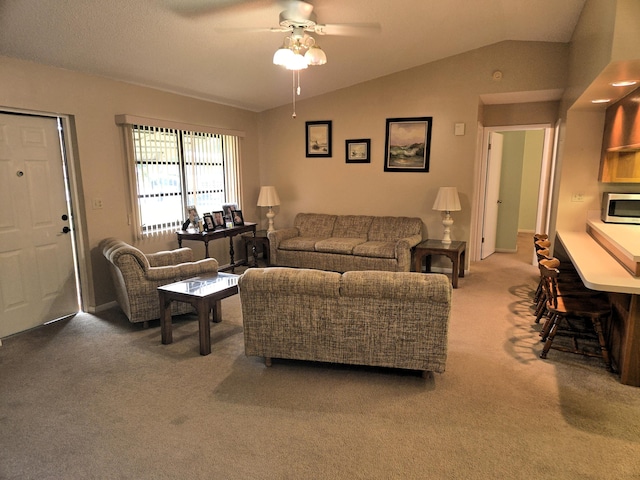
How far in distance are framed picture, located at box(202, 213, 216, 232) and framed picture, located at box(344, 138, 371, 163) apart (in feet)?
7.15

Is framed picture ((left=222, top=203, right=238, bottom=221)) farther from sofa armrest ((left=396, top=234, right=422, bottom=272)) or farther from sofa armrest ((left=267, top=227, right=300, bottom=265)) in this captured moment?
sofa armrest ((left=396, top=234, right=422, bottom=272))

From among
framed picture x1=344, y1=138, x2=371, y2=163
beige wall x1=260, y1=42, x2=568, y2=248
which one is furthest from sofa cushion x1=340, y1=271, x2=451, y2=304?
framed picture x1=344, y1=138, x2=371, y2=163

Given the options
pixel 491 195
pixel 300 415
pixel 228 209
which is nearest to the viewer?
pixel 300 415

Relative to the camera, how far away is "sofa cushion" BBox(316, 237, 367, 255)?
542 cm

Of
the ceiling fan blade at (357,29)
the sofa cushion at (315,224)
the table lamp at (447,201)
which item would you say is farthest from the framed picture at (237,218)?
the ceiling fan blade at (357,29)

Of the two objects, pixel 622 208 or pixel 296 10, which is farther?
pixel 622 208

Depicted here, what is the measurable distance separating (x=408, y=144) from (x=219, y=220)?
2804mm

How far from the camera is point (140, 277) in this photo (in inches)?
146

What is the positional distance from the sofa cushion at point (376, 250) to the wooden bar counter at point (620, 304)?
221 centimetres

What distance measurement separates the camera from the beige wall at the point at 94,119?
3.57 metres

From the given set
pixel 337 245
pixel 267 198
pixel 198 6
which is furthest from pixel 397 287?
pixel 267 198

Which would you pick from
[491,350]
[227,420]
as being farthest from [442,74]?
[227,420]

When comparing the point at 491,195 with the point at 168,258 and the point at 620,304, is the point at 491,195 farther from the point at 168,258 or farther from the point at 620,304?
the point at 168,258

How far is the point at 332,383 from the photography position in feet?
9.12
